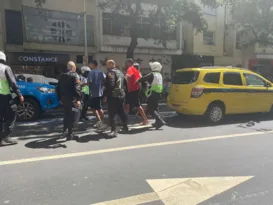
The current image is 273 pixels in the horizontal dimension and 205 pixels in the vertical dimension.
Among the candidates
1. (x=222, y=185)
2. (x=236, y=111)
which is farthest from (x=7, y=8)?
(x=222, y=185)

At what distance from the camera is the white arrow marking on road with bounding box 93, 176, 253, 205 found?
3522 mm

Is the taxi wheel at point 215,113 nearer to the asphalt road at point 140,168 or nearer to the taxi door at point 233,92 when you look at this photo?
the taxi door at point 233,92

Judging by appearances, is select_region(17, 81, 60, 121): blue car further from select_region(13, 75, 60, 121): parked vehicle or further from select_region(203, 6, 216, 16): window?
select_region(203, 6, 216, 16): window

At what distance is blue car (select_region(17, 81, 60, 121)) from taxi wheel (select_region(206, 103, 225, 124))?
4.87 meters

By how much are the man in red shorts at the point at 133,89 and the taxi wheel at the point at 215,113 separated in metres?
2.00

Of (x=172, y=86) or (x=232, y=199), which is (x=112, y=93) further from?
(x=232, y=199)

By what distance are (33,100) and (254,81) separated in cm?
699

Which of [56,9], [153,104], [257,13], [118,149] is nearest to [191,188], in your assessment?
[118,149]

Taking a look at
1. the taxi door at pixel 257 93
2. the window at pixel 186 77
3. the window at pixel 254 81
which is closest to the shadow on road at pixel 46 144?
the window at pixel 186 77

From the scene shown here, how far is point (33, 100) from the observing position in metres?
8.55

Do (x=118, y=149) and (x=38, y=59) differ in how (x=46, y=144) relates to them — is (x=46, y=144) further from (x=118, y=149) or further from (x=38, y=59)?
(x=38, y=59)

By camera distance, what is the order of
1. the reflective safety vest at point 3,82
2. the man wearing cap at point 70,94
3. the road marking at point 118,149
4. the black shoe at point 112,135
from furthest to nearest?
the black shoe at point 112,135 < the man wearing cap at point 70,94 < the reflective safety vest at point 3,82 < the road marking at point 118,149

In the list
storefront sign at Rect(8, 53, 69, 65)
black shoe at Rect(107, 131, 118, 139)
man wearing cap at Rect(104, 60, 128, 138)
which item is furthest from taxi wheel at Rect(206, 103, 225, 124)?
storefront sign at Rect(8, 53, 69, 65)

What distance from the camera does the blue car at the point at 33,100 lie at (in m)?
8.45
